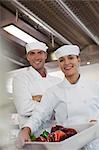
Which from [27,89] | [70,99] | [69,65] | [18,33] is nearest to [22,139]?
[70,99]

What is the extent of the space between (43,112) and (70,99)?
0.15m

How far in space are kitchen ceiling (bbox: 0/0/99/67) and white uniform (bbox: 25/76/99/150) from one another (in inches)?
35.9

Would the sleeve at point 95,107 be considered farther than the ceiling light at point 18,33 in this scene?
No

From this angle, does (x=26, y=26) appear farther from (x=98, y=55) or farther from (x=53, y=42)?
(x=98, y=55)

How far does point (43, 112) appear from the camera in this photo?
146cm

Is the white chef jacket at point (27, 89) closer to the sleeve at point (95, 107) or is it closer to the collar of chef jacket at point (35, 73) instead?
the collar of chef jacket at point (35, 73)

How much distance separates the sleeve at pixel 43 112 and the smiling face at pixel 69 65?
142 millimetres

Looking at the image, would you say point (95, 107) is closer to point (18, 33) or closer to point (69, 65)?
point (69, 65)

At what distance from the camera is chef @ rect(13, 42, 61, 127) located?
1741 mm

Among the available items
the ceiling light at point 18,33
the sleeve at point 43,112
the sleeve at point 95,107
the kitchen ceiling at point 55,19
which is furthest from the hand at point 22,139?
the ceiling light at point 18,33

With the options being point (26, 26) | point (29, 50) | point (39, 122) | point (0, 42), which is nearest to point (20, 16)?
point (26, 26)

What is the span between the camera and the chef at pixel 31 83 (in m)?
1.74

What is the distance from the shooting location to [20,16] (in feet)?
9.21

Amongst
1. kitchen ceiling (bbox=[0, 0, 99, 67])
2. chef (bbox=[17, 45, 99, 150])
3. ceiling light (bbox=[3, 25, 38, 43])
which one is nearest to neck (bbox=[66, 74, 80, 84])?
chef (bbox=[17, 45, 99, 150])
